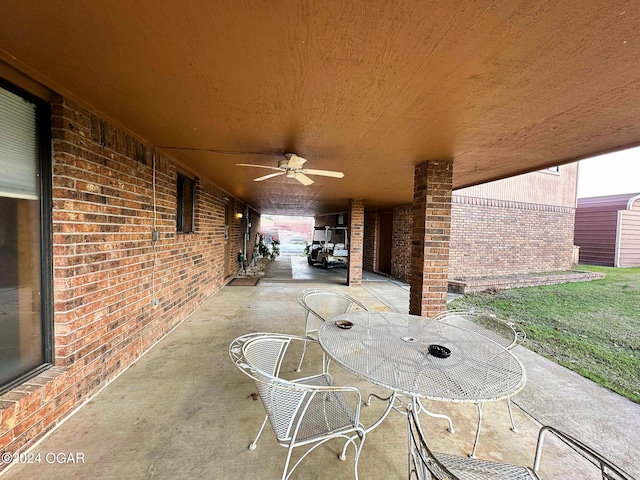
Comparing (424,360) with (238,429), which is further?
(238,429)

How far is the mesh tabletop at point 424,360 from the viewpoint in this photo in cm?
140

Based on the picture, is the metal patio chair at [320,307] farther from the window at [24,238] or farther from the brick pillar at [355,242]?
the brick pillar at [355,242]

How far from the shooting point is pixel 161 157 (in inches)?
133

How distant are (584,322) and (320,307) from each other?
4.74 metres

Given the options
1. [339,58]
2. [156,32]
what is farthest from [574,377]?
[156,32]

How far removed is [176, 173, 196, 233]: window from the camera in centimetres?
415

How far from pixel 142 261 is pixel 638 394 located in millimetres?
5373

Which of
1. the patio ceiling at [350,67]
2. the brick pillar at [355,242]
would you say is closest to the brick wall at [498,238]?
the brick pillar at [355,242]

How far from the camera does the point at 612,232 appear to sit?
1201 cm

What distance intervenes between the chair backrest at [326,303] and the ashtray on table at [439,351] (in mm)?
1210

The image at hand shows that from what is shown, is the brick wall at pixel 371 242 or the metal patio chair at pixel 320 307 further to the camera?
the brick wall at pixel 371 242

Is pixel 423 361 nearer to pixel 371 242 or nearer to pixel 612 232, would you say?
pixel 371 242

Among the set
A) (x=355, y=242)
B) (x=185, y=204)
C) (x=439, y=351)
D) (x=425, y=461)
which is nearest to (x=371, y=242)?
(x=355, y=242)

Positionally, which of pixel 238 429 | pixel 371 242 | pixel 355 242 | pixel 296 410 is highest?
pixel 355 242
